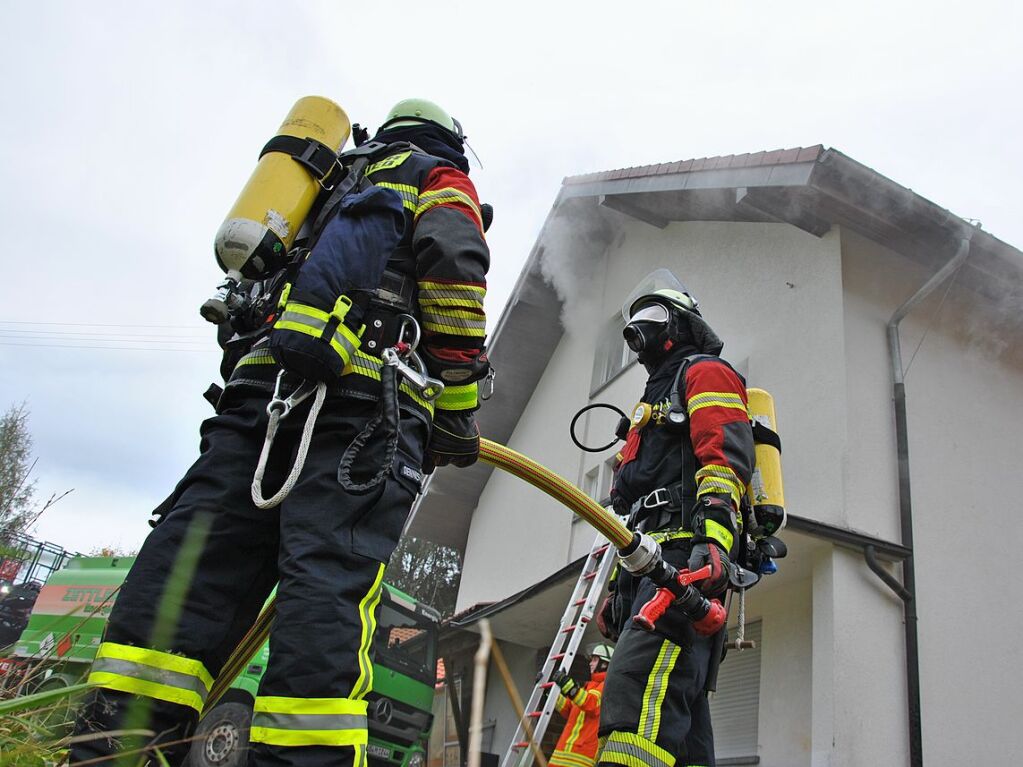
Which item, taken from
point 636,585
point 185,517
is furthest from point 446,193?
point 636,585

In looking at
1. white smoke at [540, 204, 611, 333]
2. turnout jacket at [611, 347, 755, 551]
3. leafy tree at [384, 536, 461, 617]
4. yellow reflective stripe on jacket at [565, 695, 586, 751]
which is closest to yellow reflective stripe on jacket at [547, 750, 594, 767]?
yellow reflective stripe on jacket at [565, 695, 586, 751]

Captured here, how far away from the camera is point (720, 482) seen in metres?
3.23

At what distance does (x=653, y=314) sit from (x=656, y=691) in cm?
188

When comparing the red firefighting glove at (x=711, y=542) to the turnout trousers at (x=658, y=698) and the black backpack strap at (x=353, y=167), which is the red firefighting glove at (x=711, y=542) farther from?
the black backpack strap at (x=353, y=167)

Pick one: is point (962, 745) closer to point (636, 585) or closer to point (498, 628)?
point (636, 585)

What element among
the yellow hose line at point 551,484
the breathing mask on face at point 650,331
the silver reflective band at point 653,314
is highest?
the silver reflective band at point 653,314

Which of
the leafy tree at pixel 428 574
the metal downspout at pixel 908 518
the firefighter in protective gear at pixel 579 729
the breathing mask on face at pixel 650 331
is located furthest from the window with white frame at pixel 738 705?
the leafy tree at pixel 428 574

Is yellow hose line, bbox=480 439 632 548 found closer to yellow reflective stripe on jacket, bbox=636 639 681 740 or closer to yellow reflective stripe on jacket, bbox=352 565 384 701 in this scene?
yellow reflective stripe on jacket, bbox=636 639 681 740

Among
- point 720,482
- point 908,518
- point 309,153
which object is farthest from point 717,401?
point 908,518

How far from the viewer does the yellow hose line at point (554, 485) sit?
291 cm

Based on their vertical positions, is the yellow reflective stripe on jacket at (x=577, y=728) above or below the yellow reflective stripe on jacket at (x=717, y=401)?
below

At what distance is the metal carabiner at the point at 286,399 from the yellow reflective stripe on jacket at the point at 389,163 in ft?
2.46

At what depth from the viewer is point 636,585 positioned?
3463mm

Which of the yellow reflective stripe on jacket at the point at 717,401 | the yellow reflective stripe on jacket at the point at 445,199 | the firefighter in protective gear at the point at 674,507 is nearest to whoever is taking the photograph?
the yellow reflective stripe on jacket at the point at 445,199
